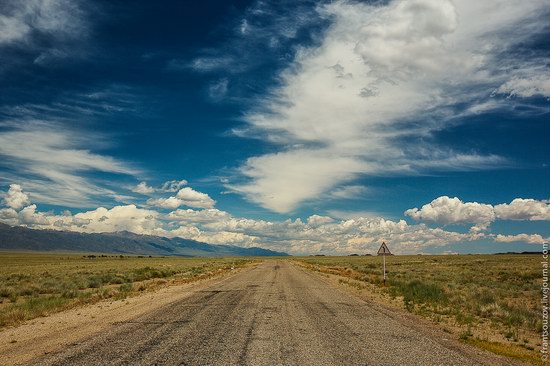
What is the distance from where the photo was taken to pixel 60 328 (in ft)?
43.4

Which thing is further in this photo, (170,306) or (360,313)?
(170,306)

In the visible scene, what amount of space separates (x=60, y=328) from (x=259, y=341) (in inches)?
275

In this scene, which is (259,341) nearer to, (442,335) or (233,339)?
(233,339)

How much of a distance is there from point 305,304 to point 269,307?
6.83 feet

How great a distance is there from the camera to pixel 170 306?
18.2 metres

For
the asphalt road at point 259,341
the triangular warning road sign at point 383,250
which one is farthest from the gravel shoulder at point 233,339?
the triangular warning road sign at point 383,250

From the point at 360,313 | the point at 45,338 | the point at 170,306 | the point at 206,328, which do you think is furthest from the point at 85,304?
the point at 360,313

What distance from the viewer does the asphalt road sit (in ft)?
29.1

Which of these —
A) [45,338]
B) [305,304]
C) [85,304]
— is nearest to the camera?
[45,338]

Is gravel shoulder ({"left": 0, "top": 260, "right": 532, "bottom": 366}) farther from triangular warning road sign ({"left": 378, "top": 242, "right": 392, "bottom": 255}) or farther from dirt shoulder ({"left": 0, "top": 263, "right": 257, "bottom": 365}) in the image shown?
triangular warning road sign ({"left": 378, "top": 242, "right": 392, "bottom": 255})

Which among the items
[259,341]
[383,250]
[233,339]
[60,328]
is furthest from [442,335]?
[383,250]

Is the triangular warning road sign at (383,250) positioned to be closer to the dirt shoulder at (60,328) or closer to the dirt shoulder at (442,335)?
the dirt shoulder at (442,335)

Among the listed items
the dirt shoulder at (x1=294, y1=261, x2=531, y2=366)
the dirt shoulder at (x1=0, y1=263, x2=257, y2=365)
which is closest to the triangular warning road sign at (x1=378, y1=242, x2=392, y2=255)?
the dirt shoulder at (x1=294, y1=261, x2=531, y2=366)

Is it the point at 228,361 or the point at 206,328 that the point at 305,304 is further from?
the point at 228,361
